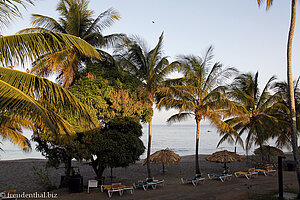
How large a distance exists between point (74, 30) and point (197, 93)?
27.8ft

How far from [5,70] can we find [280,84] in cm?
2039

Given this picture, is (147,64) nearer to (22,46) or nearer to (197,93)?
(197,93)

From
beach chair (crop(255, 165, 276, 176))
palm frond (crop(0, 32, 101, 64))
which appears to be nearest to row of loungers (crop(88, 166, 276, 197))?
beach chair (crop(255, 165, 276, 176))

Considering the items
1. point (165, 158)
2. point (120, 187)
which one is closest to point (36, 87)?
point (120, 187)

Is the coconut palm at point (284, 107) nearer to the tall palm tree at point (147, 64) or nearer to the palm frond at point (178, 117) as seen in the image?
the palm frond at point (178, 117)

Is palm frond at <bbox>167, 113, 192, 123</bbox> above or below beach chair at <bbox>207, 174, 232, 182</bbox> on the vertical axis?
above

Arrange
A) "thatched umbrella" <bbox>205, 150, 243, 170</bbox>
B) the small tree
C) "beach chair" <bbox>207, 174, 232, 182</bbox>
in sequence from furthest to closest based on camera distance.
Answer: "thatched umbrella" <bbox>205, 150, 243, 170</bbox> → "beach chair" <bbox>207, 174, 232, 182</bbox> → the small tree

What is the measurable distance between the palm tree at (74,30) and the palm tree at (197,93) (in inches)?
193

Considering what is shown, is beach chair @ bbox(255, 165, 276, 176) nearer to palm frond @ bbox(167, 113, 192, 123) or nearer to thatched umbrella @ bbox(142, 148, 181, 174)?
thatched umbrella @ bbox(142, 148, 181, 174)

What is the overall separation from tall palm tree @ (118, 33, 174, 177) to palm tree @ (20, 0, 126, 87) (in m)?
1.98

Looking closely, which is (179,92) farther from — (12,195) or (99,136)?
(12,195)

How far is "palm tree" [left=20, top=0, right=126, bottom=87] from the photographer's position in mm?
12413

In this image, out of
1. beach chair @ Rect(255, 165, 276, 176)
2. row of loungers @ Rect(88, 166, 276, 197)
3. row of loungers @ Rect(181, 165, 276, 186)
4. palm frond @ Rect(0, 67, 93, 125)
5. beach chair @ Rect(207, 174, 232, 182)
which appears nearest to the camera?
palm frond @ Rect(0, 67, 93, 125)

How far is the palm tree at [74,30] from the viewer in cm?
1241
